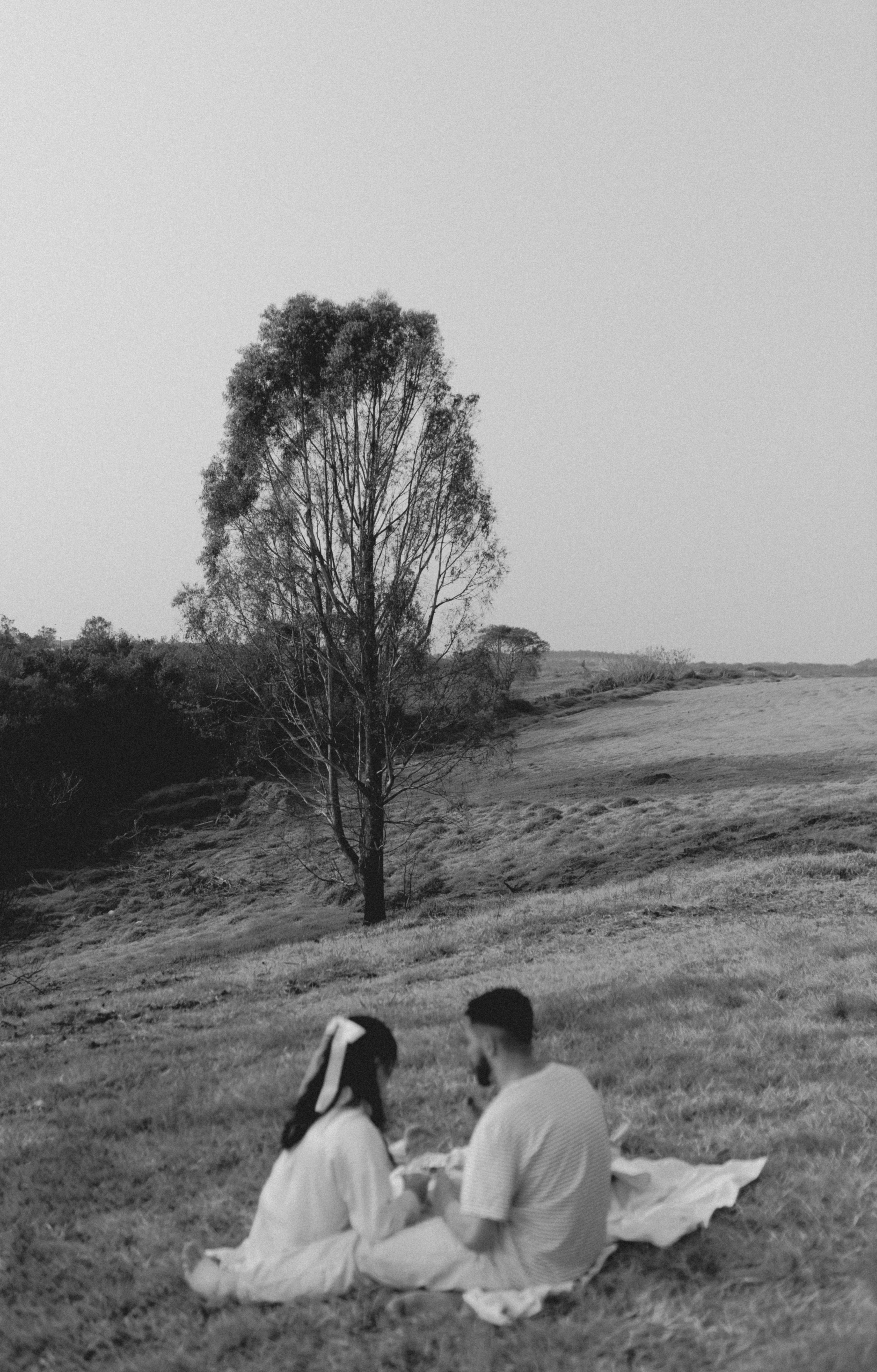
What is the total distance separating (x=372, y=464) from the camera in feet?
74.4

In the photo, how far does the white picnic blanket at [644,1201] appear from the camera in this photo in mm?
4809

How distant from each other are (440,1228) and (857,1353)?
1938 mm

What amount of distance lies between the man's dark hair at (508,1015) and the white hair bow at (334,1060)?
0.67 meters

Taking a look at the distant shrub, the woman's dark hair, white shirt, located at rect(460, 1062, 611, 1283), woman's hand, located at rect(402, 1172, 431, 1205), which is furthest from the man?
the distant shrub

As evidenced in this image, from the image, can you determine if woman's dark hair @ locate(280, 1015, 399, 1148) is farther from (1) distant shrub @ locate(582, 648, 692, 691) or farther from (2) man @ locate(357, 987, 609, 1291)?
(1) distant shrub @ locate(582, 648, 692, 691)

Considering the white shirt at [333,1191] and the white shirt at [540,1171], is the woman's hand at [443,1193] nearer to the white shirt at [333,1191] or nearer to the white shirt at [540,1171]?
the white shirt at [333,1191]

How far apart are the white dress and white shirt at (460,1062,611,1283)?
0.45 m

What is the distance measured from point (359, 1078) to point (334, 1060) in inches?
6.3

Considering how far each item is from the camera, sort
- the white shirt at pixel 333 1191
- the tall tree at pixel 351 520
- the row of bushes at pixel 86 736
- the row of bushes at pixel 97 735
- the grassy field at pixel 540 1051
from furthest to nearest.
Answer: the row of bushes at pixel 86 736
the row of bushes at pixel 97 735
the tall tree at pixel 351 520
the white shirt at pixel 333 1191
the grassy field at pixel 540 1051

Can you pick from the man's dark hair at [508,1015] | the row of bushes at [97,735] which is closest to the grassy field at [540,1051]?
the man's dark hair at [508,1015]

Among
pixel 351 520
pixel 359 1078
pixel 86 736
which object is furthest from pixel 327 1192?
pixel 86 736

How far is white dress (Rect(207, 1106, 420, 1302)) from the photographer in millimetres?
5059

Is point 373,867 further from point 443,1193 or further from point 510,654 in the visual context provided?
point 510,654

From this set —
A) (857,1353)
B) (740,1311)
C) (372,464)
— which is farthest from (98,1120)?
(372,464)
